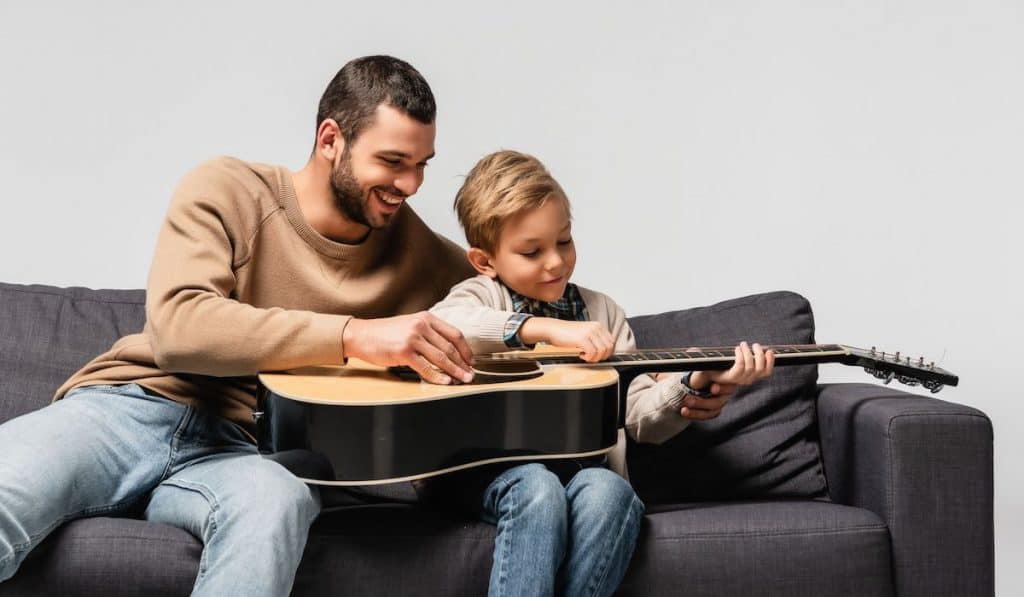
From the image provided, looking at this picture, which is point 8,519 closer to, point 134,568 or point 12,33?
point 134,568

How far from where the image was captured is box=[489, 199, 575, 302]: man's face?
211 cm

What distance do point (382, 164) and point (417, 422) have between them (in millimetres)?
596

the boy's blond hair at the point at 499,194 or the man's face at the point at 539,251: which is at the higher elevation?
the boy's blond hair at the point at 499,194

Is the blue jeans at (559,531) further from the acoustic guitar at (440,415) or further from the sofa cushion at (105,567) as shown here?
the sofa cushion at (105,567)

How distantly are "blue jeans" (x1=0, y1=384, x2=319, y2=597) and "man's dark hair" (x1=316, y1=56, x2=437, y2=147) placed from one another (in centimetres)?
63

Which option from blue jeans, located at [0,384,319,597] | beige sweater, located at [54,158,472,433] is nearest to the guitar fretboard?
beige sweater, located at [54,158,472,433]

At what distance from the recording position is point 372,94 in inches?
83.0

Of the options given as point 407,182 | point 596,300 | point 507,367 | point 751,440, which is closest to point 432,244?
point 407,182

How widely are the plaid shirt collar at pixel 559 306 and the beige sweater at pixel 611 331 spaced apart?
0.05 feet

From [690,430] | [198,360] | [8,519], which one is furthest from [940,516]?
[8,519]

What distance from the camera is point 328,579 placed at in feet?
5.91

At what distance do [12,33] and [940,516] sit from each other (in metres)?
2.56

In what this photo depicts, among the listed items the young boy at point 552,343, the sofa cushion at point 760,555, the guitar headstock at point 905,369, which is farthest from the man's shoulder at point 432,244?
the guitar headstock at point 905,369

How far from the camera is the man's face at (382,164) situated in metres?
2.08
